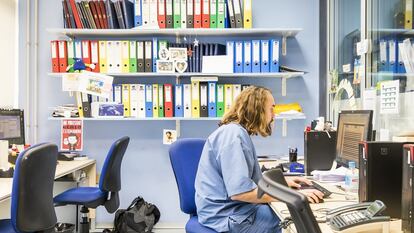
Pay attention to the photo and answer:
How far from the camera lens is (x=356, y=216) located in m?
1.35

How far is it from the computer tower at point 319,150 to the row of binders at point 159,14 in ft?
5.07

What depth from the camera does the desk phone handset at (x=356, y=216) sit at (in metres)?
1.29

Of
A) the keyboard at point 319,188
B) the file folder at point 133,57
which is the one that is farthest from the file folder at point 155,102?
the keyboard at point 319,188

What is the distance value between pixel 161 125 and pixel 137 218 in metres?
0.91

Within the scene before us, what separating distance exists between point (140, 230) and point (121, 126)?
102 centimetres

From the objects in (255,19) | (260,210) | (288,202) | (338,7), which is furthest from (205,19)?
(288,202)

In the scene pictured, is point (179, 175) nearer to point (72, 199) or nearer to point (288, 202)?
point (72, 199)

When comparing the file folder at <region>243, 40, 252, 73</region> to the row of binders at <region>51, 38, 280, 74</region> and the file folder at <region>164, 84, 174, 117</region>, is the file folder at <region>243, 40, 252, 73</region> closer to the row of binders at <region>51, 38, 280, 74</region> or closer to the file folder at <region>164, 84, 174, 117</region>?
the row of binders at <region>51, 38, 280, 74</region>

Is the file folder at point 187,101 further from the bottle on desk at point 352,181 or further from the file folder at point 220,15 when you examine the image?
the bottle on desk at point 352,181

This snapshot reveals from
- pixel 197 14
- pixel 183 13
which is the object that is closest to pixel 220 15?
pixel 197 14

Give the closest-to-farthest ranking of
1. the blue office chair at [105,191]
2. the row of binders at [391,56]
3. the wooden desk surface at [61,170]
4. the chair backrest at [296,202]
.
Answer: the chair backrest at [296,202], the wooden desk surface at [61,170], the row of binders at [391,56], the blue office chair at [105,191]

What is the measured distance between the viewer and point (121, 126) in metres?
4.09

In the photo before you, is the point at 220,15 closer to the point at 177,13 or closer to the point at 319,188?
the point at 177,13

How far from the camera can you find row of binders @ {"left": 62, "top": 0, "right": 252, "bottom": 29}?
12.4ft
